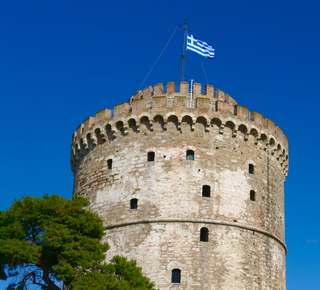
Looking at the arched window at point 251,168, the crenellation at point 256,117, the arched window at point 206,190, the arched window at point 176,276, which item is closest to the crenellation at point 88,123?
the arched window at point 206,190

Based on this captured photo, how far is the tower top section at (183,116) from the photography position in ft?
90.2

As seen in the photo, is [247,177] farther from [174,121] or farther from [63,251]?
[63,251]

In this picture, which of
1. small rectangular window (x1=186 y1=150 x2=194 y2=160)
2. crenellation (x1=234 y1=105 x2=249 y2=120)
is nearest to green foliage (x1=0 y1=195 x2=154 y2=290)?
small rectangular window (x1=186 y1=150 x2=194 y2=160)

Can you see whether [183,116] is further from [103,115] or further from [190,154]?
[103,115]

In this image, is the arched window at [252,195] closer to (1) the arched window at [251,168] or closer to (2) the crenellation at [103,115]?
(1) the arched window at [251,168]

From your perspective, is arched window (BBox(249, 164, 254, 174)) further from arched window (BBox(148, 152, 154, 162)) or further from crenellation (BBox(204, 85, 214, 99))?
arched window (BBox(148, 152, 154, 162))

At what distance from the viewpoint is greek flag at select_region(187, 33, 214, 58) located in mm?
30391

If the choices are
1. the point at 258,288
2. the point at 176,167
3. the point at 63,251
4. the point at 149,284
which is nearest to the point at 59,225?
the point at 63,251

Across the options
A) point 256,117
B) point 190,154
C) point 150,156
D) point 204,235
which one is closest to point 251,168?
point 256,117

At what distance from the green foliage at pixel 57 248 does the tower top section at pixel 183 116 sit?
18.8 ft

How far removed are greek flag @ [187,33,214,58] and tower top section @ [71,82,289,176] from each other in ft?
7.71

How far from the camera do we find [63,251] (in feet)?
74.0

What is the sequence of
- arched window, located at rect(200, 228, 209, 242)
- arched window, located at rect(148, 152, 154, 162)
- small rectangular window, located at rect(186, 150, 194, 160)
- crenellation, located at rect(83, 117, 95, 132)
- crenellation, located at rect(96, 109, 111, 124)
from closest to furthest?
arched window, located at rect(200, 228, 209, 242), small rectangular window, located at rect(186, 150, 194, 160), arched window, located at rect(148, 152, 154, 162), crenellation, located at rect(96, 109, 111, 124), crenellation, located at rect(83, 117, 95, 132)

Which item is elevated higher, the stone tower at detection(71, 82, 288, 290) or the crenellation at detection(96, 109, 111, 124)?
the crenellation at detection(96, 109, 111, 124)
